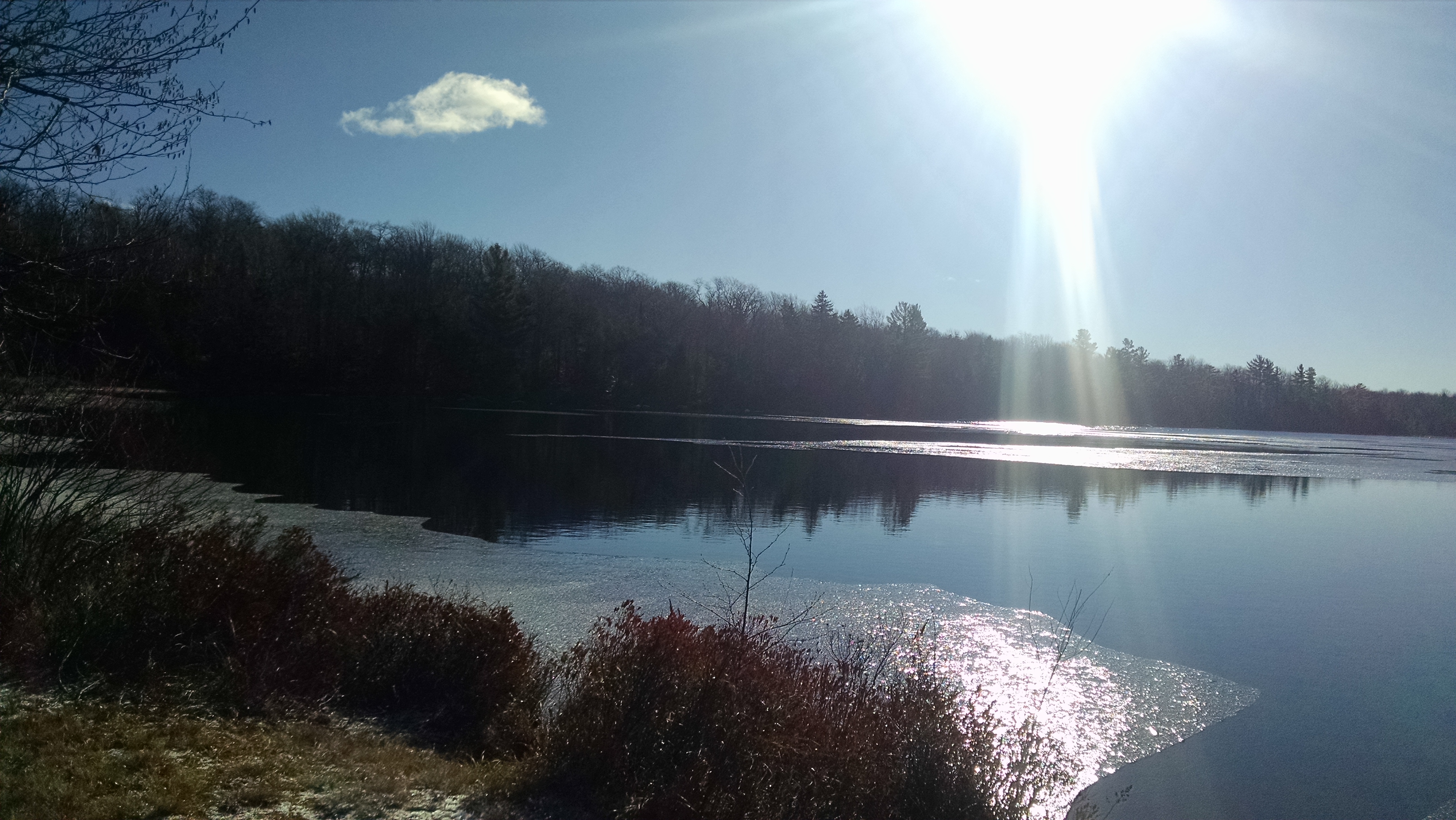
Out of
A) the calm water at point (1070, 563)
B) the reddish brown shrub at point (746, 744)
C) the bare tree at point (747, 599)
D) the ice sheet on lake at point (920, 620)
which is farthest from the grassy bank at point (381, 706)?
the calm water at point (1070, 563)

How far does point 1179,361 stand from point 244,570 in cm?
14851

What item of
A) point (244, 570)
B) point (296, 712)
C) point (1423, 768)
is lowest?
point (1423, 768)

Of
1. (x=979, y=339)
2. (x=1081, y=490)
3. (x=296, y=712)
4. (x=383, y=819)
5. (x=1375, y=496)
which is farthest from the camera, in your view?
(x=979, y=339)

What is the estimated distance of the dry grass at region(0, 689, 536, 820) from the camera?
4.66 meters

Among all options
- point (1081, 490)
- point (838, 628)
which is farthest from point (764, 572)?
point (1081, 490)

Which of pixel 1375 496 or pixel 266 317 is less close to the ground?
pixel 266 317

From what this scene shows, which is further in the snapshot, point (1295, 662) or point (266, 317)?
point (266, 317)

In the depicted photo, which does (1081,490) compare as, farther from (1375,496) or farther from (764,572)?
(764,572)

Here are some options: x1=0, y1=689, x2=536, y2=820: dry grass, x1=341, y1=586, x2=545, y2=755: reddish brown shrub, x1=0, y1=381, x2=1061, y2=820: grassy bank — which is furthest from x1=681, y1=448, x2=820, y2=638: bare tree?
x1=0, y1=689, x2=536, y2=820: dry grass

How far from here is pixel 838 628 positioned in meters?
12.0

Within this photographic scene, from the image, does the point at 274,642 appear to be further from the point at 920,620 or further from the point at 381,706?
the point at 920,620

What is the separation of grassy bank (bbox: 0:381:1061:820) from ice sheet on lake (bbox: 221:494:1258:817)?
1.16 metres

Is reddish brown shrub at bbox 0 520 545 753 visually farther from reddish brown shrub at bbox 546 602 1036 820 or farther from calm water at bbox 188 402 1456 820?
calm water at bbox 188 402 1456 820

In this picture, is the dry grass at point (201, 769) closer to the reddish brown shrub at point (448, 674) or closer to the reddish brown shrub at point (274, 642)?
the reddish brown shrub at point (274, 642)
